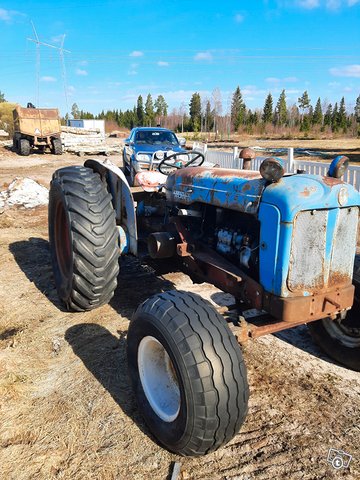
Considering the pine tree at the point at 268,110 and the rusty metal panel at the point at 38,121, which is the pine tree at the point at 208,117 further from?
the rusty metal panel at the point at 38,121

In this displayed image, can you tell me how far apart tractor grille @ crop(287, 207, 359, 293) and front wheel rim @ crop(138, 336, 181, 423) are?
91 cm

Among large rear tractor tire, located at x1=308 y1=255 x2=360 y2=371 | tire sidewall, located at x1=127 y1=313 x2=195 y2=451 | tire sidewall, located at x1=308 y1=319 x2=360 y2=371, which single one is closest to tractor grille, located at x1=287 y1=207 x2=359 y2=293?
large rear tractor tire, located at x1=308 y1=255 x2=360 y2=371

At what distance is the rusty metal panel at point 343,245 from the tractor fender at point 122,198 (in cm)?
189

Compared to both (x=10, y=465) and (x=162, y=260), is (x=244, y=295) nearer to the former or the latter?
(x=162, y=260)

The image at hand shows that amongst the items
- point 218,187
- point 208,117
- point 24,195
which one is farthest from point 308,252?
point 208,117

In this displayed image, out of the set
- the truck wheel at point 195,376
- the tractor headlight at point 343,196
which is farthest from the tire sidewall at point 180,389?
the tractor headlight at point 343,196

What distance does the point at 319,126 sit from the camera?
63.5 m

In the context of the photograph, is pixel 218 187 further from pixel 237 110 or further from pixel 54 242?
pixel 237 110

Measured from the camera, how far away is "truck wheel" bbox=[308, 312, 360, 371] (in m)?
3.10

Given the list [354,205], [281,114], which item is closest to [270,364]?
[354,205]

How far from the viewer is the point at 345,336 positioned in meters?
3.18

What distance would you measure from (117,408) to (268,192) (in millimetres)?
1704

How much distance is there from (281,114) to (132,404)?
73.3m

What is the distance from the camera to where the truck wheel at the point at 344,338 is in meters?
3.10
